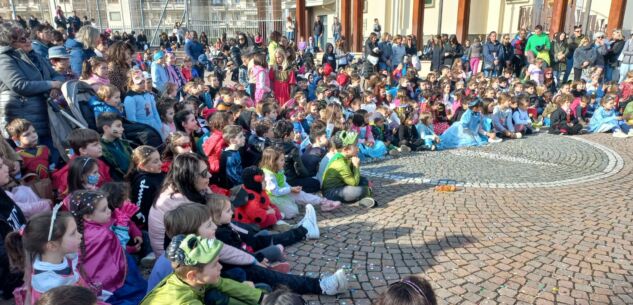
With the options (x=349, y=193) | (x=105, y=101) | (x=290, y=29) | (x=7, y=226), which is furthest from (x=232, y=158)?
(x=290, y=29)

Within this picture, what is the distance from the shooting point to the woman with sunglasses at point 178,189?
415 cm

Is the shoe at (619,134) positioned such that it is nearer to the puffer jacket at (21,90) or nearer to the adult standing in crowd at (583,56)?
the adult standing in crowd at (583,56)

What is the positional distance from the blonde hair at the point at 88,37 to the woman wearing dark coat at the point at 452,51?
13.1 m

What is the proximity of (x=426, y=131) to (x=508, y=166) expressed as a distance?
2.10 metres

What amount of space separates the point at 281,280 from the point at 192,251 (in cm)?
119

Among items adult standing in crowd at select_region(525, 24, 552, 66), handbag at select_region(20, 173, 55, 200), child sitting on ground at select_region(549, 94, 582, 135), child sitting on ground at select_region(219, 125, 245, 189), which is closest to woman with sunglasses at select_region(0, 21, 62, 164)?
handbag at select_region(20, 173, 55, 200)

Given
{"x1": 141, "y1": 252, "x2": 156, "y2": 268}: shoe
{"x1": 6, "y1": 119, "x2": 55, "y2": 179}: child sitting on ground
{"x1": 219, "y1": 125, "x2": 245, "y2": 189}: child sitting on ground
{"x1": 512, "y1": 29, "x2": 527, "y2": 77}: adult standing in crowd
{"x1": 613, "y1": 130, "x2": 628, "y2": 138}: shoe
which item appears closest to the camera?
{"x1": 141, "y1": 252, "x2": 156, "y2": 268}: shoe

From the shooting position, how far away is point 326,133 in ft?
25.2

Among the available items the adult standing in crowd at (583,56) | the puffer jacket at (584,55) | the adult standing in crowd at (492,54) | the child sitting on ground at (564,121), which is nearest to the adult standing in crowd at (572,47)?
the adult standing in crowd at (583,56)

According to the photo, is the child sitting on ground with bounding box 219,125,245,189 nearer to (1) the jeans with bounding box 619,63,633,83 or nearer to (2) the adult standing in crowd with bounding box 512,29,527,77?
(2) the adult standing in crowd with bounding box 512,29,527,77

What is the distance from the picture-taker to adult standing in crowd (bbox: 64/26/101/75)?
7.02 m

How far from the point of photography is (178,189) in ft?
13.7

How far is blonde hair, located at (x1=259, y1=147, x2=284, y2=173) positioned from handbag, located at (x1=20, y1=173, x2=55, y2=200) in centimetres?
230

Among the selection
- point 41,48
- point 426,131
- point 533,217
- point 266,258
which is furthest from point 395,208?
point 41,48
